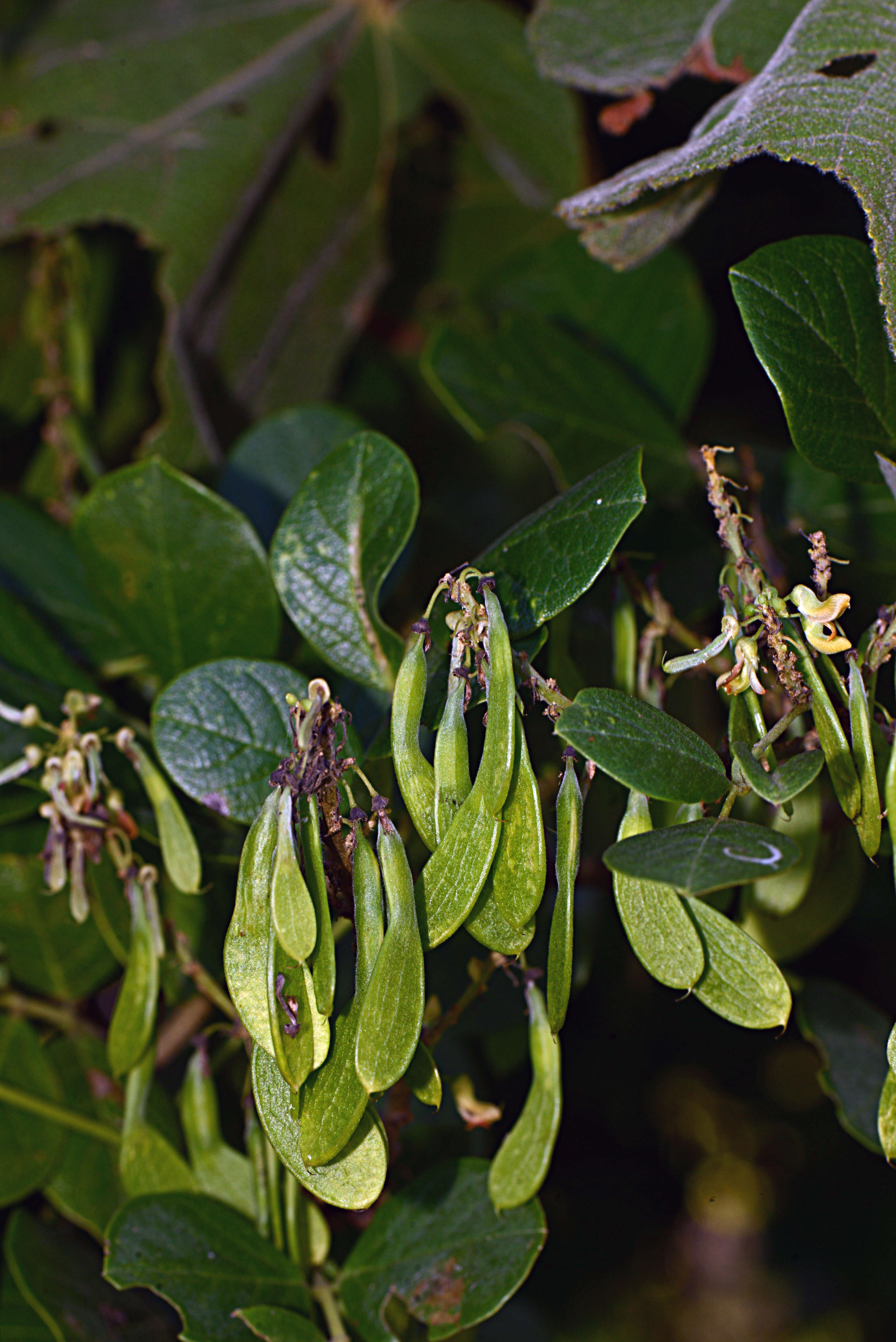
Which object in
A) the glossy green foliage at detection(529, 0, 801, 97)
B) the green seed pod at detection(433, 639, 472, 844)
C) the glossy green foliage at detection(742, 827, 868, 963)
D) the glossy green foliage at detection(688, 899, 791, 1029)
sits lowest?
the glossy green foliage at detection(742, 827, 868, 963)

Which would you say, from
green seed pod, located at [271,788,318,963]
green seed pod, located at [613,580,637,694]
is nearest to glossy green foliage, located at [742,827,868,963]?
green seed pod, located at [613,580,637,694]

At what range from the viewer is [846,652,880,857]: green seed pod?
1.08 ft

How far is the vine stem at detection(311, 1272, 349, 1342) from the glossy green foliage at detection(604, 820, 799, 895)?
0.28 meters

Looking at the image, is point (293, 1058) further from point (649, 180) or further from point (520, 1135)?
point (649, 180)

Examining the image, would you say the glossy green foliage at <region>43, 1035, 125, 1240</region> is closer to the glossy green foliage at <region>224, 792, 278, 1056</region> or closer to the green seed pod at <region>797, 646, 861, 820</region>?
the glossy green foliage at <region>224, 792, 278, 1056</region>

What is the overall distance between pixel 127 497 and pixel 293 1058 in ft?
1.10

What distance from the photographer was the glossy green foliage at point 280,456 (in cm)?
64

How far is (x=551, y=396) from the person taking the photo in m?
0.65

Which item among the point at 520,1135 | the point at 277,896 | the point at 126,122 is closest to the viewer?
the point at 277,896

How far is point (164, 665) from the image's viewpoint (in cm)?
57

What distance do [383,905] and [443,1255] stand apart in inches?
8.1

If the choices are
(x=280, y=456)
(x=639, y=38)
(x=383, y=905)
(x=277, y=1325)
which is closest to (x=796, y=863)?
(x=383, y=905)

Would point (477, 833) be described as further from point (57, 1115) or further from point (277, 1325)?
point (57, 1115)

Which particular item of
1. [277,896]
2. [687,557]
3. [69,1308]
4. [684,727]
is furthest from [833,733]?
[69,1308]
